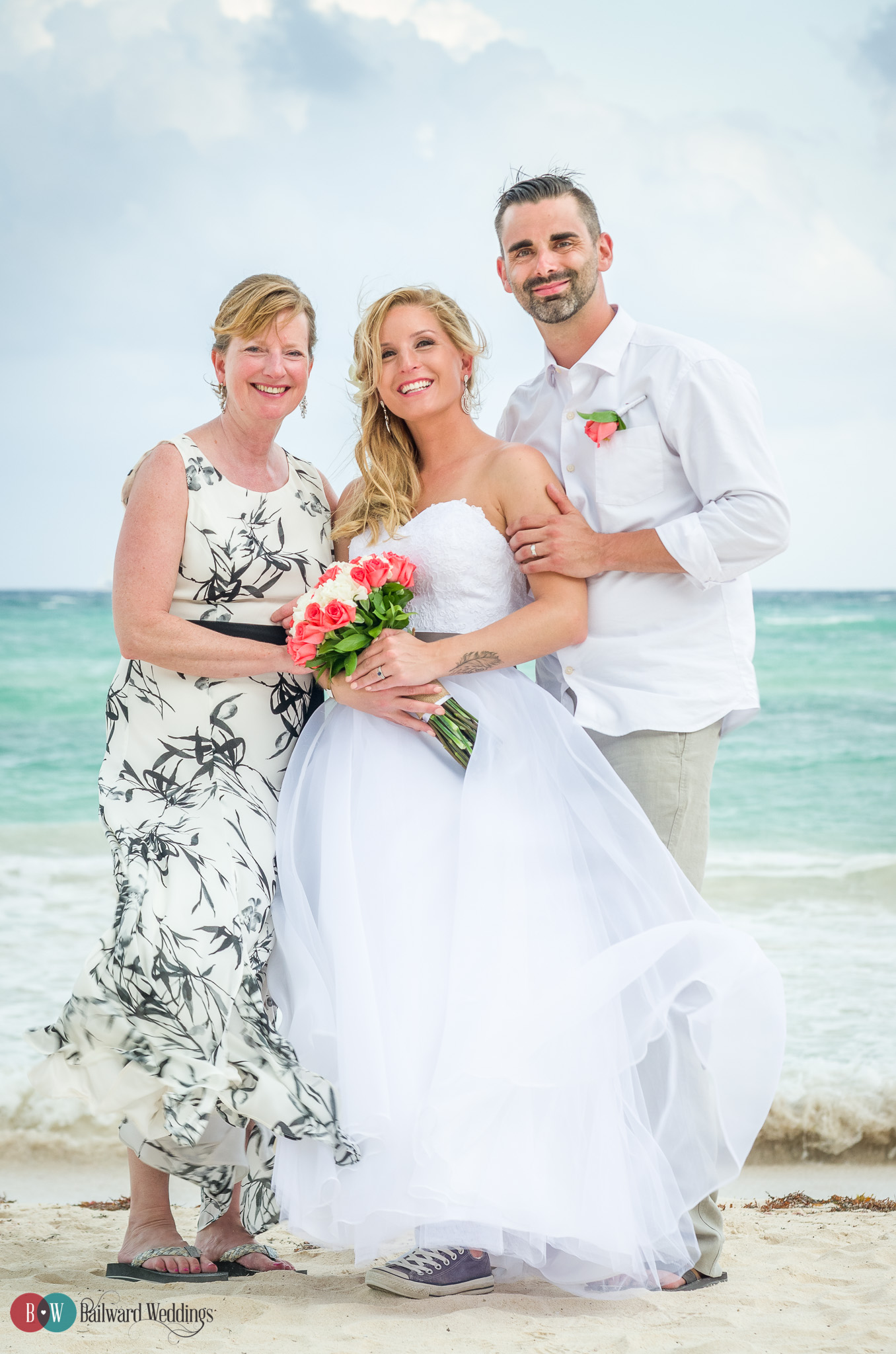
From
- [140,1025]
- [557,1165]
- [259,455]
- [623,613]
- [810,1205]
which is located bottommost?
[810,1205]

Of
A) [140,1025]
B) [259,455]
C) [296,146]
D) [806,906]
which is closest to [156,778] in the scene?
[140,1025]

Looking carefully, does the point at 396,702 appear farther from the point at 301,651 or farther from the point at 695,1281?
the point at 695,1281

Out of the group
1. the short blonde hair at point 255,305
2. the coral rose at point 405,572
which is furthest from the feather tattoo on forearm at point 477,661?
the short blonde hair at point 255,305

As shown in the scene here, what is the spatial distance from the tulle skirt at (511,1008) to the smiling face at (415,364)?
1.04m

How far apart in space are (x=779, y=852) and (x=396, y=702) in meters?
9.39

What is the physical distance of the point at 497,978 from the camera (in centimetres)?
267

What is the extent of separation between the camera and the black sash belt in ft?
10.8

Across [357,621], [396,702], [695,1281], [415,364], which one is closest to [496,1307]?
[695,1281]

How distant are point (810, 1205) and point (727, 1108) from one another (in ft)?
6.56

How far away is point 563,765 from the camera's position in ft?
10.2

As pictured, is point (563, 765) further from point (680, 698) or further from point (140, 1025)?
point (140, 1025)

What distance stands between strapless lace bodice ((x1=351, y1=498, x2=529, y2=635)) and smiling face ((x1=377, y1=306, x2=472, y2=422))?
374mm

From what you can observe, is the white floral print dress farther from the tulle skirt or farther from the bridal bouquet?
the bridal bouquet

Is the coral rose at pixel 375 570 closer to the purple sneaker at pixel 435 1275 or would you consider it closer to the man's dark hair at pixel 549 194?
the man's dark hair at pixel 549 194
